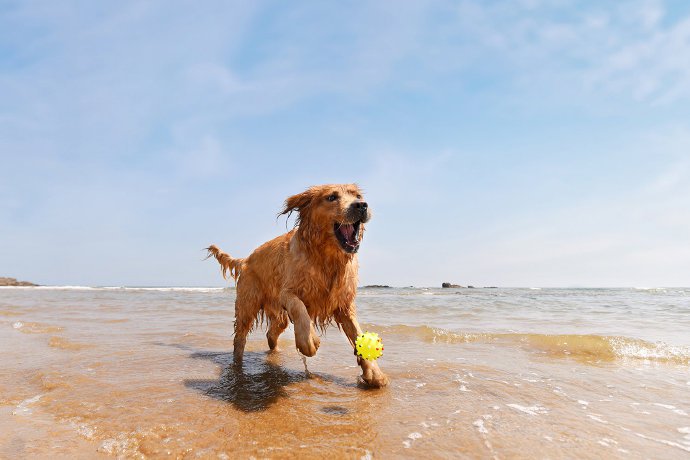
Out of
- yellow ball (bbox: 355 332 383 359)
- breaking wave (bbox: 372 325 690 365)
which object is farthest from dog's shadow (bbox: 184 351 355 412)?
breaking wave (bbox: 372 325 690 365)

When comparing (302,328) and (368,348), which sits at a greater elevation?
(302,328)

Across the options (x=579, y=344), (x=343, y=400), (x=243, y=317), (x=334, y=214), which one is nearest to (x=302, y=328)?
(x=343, y=400)

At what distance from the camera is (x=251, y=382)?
4.55 metres

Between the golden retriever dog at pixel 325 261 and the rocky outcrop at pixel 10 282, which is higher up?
the golden retriever dog at pixel 325 261

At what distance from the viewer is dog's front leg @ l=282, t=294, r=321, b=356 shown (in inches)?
153

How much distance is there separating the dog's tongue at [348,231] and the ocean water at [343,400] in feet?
4.67

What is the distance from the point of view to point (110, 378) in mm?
4469

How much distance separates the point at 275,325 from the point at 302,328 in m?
2.68

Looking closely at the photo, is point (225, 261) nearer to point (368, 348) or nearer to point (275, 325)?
point (275, 325)

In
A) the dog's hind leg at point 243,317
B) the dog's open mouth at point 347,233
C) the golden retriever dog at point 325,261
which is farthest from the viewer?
the dog's hind leg at point 243,317

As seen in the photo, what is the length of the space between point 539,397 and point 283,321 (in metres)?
3.35

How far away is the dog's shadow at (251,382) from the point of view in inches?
150

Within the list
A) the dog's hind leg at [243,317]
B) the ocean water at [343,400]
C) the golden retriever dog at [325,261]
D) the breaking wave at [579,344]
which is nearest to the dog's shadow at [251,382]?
the ocean water at [343,400]

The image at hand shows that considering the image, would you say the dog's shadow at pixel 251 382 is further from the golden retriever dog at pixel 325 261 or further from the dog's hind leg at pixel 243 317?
the golden retriever dog at pixel 325 261
